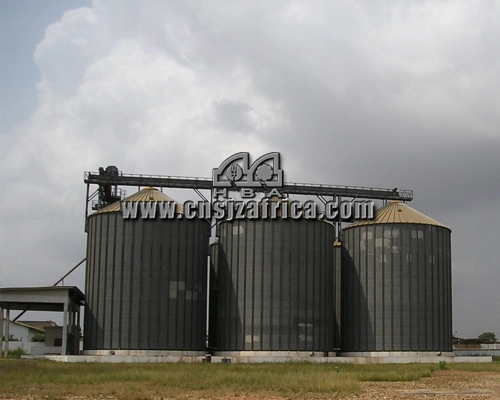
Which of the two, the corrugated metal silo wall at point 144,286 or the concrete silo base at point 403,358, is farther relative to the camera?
the concrete silo base at point 403,358

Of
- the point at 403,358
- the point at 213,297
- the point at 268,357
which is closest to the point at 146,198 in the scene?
the point at 213,297

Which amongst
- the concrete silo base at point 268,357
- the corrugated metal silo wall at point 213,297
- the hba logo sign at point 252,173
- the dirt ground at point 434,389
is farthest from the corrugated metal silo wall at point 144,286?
the dirt ground at point 434,389

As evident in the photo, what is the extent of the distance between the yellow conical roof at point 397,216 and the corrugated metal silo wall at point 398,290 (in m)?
0.59

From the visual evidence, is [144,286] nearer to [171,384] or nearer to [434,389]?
[171,384]

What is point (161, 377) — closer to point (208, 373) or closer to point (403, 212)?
point (208, 373)

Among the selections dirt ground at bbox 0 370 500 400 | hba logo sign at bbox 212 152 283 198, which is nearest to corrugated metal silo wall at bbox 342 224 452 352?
hba logo sign at bbox 212 152 283 198

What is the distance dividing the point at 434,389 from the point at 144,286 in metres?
42.2

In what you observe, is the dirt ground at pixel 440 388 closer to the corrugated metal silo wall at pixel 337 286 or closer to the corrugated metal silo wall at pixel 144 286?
the corrugated metal silo wall at pixel 144 286

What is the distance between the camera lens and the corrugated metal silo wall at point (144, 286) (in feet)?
254

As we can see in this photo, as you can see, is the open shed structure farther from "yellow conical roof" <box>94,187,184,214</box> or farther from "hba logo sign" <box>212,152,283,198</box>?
"hba logo sign" <box>212,152,283,198</box>

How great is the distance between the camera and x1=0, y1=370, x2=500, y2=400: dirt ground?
3619 cm

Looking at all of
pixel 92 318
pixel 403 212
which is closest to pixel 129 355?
pixel 92 318

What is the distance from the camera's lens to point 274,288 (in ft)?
262

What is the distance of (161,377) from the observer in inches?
1813
